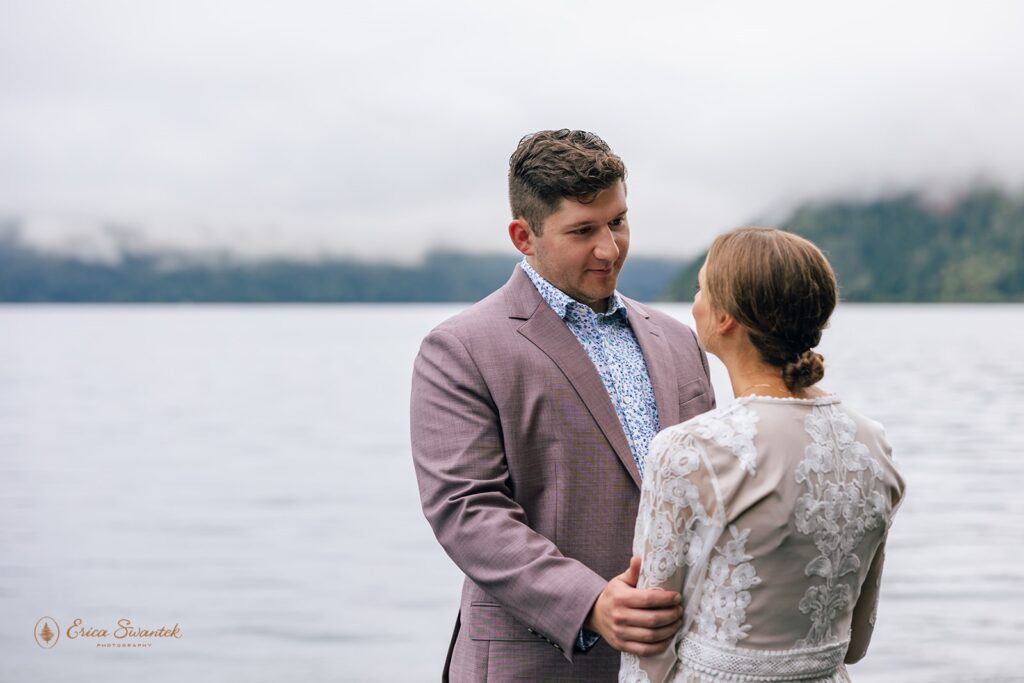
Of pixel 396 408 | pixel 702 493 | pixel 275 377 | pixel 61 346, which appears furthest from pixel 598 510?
pixel 61 346

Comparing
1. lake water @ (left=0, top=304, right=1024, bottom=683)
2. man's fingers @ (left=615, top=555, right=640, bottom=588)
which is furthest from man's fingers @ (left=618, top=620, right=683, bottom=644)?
lake water @ (left=0, top=304, right=1024, bottom=683)

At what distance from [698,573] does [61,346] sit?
373ft

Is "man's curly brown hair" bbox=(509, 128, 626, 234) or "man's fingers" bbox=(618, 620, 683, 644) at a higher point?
"man's curly brown hair" bbox=(509, 128, 626, 234)

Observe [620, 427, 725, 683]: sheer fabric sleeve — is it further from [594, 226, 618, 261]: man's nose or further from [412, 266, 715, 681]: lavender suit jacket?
[594, 226, 618, 261]: man's nose

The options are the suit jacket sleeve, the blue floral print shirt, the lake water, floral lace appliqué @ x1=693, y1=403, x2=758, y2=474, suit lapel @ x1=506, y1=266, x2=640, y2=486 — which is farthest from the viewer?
the lake water

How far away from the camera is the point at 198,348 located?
340 ft

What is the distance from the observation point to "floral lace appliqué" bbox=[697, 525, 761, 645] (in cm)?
224

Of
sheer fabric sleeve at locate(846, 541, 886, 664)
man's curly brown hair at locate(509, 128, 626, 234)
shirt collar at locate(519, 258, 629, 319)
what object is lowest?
sheer fabric sleeve at locate(846, 541, 886, 664)

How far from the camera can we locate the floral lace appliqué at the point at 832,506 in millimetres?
2248

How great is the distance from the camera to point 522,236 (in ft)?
10.5

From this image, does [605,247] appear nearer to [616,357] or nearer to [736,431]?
[616,357]

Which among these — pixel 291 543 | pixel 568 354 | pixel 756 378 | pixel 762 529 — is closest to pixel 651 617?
pixel 762 529

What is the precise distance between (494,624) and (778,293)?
4.04 feet

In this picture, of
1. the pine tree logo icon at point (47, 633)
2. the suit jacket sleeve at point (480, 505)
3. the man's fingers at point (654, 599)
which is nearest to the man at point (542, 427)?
the suit jacket sleeve at point (480, 505)
